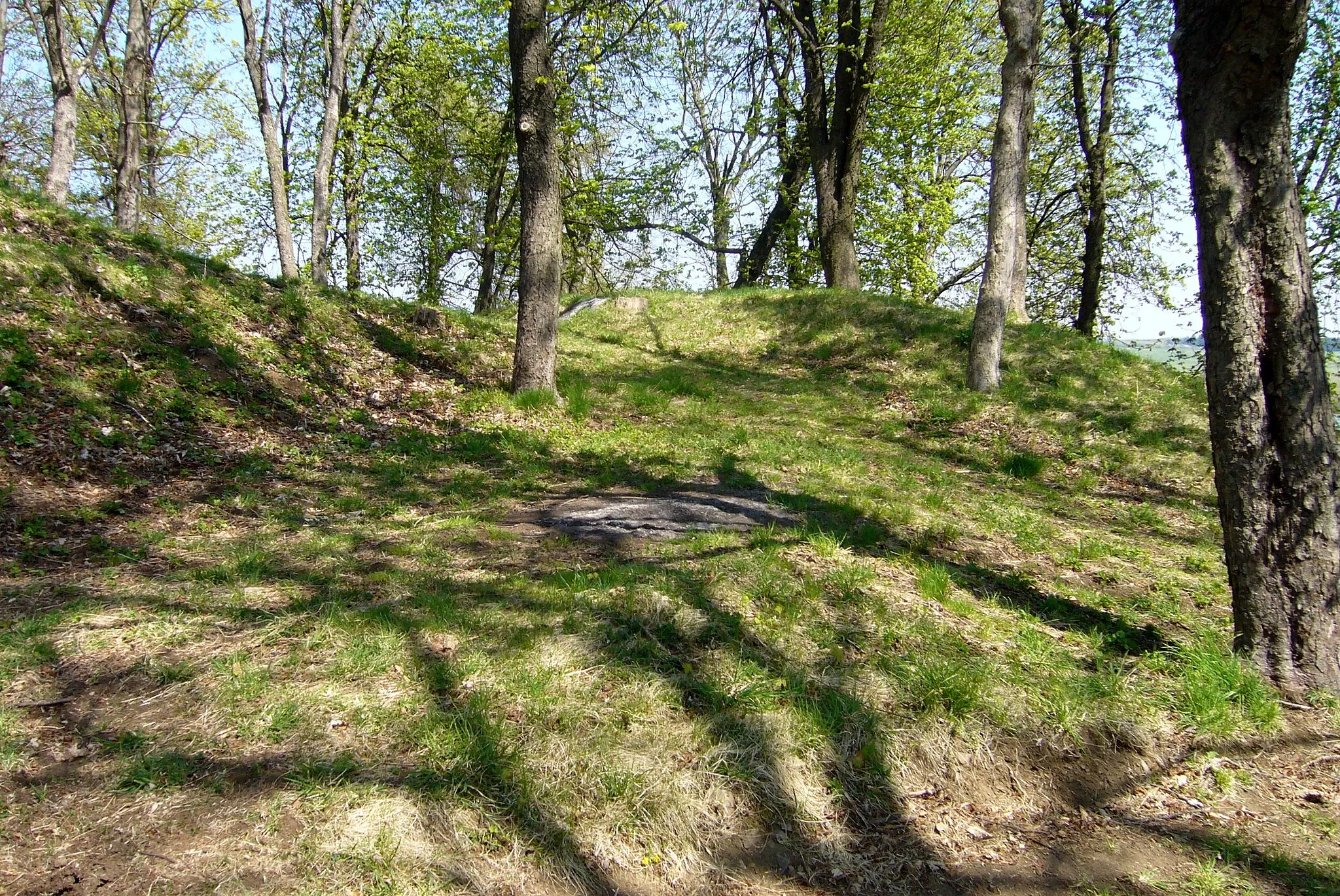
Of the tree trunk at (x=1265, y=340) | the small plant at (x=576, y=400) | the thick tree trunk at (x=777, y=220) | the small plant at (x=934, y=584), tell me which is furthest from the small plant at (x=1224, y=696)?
the thick tree trunk at (x=777, y=220)

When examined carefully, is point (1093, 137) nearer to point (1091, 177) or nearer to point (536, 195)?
point (1091, 177)

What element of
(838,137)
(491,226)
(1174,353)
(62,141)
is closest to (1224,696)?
(1174,353)

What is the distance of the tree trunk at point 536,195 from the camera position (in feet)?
29.2

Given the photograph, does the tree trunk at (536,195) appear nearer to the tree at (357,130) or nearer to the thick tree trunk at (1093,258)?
the tree at (357,130)

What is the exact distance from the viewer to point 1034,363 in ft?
36.5

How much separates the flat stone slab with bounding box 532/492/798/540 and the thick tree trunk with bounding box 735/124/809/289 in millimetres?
14081

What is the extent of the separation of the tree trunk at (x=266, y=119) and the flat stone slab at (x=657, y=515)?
387 inches

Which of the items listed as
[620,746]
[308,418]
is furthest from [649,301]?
[620,746]

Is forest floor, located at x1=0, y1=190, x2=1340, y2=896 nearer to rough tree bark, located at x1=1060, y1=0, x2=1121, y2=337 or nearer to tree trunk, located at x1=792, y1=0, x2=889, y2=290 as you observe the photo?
tree trunk, located at x1=792, y1=0, x2=889, y2=290

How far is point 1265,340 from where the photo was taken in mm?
3697

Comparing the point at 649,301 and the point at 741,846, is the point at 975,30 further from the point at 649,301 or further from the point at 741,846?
the point at 741,846

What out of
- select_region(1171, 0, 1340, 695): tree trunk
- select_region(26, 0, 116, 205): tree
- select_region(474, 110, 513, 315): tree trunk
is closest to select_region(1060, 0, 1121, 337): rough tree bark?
select_region(1171, 0, 1340, 695): tree trunk

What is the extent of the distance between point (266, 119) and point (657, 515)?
→ 513 inches

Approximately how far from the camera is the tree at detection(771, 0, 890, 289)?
A: 14539mm
